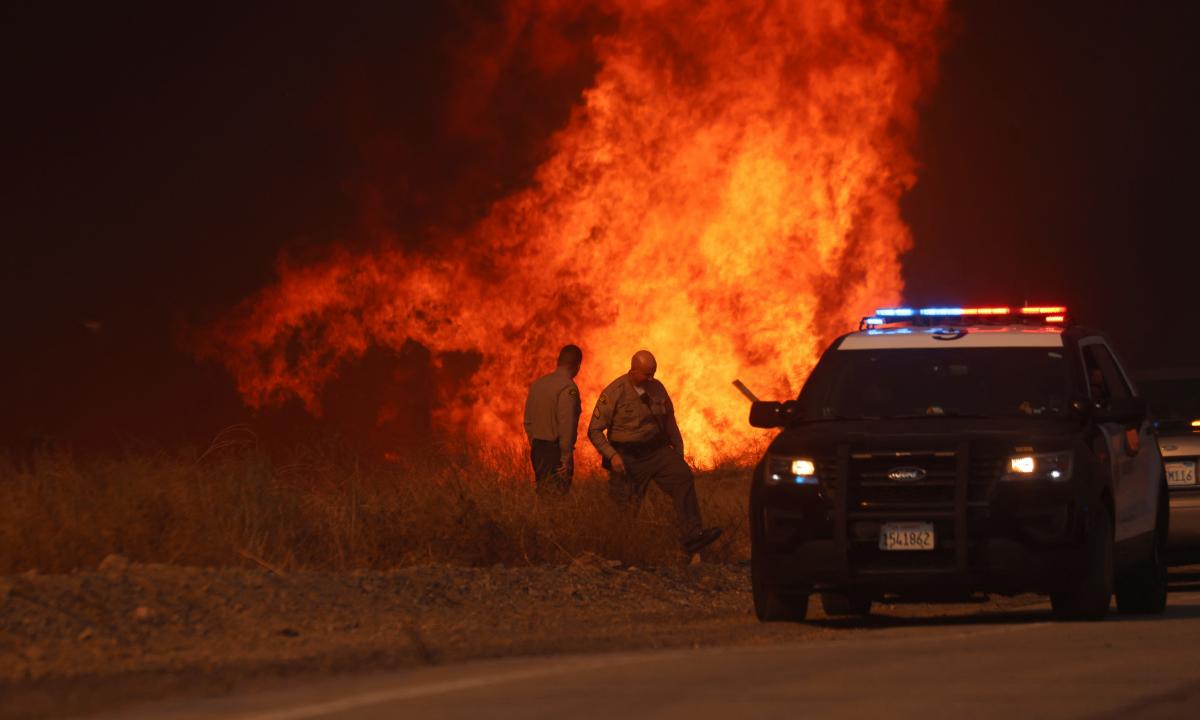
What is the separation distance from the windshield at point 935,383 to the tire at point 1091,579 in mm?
1039

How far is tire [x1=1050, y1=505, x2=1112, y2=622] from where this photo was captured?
581 inches

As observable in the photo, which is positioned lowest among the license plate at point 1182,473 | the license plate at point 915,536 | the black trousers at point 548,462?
the license plate at point 915,536

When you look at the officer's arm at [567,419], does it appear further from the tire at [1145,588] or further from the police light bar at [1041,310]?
the tire at [1145,588]

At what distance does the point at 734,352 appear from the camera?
33625 millimetres

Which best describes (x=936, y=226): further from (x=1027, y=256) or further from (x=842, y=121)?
(x=842, y=121)

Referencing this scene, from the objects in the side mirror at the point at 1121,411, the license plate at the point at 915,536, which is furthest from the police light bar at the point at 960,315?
the license plate at the point at 915,536

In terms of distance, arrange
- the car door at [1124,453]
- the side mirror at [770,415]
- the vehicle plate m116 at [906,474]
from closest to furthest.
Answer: the vehicle plate m116 at [906,474] → the side mirror at [770,415] → the car door at [1124,453]

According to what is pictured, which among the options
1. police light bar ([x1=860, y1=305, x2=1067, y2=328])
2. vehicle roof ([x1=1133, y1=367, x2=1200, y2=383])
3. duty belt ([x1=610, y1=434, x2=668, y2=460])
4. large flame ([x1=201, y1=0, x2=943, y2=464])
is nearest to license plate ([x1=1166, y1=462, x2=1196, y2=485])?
vehicle roof ([x1=1133, y1=367, x2=1200, y2=383])

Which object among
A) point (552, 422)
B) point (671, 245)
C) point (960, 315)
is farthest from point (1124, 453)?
point (671, 245)

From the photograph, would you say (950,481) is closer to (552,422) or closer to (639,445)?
(639,445)

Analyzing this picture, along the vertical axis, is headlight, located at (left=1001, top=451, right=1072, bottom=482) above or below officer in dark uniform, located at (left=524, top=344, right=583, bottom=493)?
below

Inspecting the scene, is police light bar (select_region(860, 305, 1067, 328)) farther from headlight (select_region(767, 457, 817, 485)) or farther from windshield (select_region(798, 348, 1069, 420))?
headlight (select_region(767, 457, 817, 485))

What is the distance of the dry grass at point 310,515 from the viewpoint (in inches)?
638

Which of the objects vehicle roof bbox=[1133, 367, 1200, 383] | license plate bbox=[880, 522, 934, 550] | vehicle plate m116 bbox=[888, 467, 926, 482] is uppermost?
vehicle roof bbox=[1133, 367, 1200, 383]
